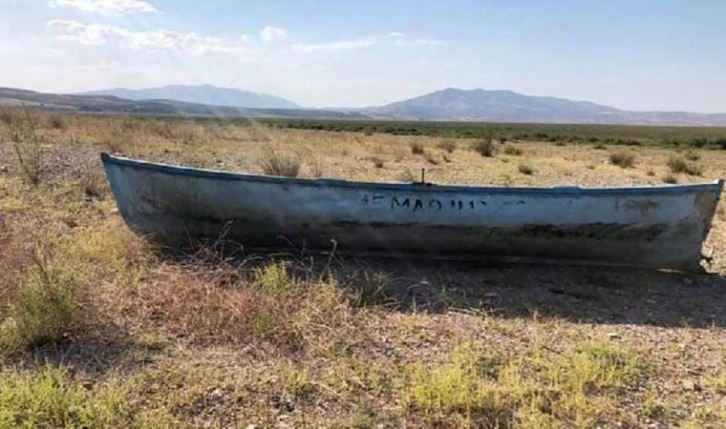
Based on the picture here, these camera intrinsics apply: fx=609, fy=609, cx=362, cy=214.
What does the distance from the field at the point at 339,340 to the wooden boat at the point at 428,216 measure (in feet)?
0.75


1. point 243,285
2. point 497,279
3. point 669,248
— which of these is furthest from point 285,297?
point 669,248

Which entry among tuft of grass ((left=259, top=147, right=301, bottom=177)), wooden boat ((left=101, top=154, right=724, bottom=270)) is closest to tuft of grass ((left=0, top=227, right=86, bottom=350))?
wooden boat ((left=101, top=154, right=724, bottom=270))

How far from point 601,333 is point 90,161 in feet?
39.2

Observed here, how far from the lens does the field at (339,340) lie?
323 cm

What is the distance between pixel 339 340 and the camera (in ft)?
13.6

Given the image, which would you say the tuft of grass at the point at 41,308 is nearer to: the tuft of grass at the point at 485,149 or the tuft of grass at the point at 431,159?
the tuft of grass at the point at 431,159

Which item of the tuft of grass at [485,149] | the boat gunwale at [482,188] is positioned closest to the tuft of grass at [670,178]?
the tuft of grass at [485,149]

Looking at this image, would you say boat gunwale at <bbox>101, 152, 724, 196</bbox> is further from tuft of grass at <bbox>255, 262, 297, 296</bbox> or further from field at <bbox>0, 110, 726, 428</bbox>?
tuft of grass at <bbox>255, 262, 297, 296</bbox>

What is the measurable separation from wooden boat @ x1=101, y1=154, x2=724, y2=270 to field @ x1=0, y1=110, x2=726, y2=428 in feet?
0.75

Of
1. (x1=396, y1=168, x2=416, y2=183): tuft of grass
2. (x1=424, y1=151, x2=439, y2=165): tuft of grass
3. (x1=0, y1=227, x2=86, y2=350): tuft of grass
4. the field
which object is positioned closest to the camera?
the field

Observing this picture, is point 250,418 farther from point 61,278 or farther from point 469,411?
point 61,278

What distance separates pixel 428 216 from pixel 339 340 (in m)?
2.22

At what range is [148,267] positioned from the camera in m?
5.58

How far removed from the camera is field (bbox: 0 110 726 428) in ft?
10.6
